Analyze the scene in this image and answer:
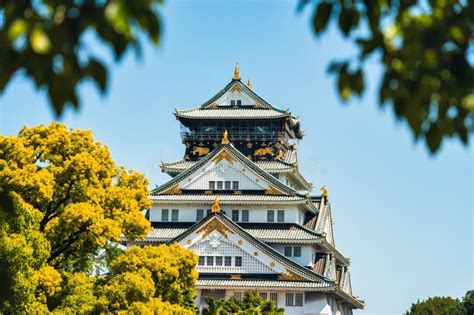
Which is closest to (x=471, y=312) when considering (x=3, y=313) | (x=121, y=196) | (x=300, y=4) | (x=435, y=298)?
(x=435, y=298)

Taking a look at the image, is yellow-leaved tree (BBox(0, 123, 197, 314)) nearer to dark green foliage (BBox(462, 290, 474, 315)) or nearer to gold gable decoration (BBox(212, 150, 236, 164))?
gold gable decoration (BBox(212, 150, 236, 164))

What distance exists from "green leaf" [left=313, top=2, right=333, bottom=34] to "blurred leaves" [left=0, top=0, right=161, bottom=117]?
989 mm

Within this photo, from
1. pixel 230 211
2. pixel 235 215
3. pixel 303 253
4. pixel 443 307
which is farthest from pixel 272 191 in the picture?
pixel 443 307

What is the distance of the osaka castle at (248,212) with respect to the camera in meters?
57.7

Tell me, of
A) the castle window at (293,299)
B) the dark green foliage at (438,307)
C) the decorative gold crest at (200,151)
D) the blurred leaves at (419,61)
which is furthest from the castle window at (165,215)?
the blurred leaves at (419,61)

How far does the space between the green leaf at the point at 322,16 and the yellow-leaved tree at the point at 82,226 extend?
28858mm

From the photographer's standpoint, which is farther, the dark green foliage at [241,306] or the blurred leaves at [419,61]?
the dark green foliage at [241,306]

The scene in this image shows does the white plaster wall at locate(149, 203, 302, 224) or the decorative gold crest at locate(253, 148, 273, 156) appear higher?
the decorative gold crest at locate(253, 148, 273, 156)

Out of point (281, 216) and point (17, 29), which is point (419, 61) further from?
point (281, 216)

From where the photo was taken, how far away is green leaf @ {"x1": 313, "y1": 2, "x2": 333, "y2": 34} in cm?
534

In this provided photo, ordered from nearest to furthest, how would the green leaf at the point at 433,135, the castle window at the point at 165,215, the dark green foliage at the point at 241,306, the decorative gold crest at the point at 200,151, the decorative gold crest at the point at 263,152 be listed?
1. the green leaf at the point at 433,135
2. the dark green foliage at the point at 241,306
3. the castle window at the point at 165,215
4. the decorative gold crest at the point at 263,152
5. the decorative gold crest at the point at 200,151

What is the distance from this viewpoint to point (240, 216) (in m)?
61.7

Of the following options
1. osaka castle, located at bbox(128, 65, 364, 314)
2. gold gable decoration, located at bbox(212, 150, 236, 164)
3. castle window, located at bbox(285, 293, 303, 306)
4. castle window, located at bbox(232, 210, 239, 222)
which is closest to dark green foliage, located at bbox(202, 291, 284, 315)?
osaka castle, located at bbox(128, 65, 364, 314)

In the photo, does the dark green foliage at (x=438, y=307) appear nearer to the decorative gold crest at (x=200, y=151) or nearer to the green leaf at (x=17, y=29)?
the decorative gold crest at (x=200, y=151)
